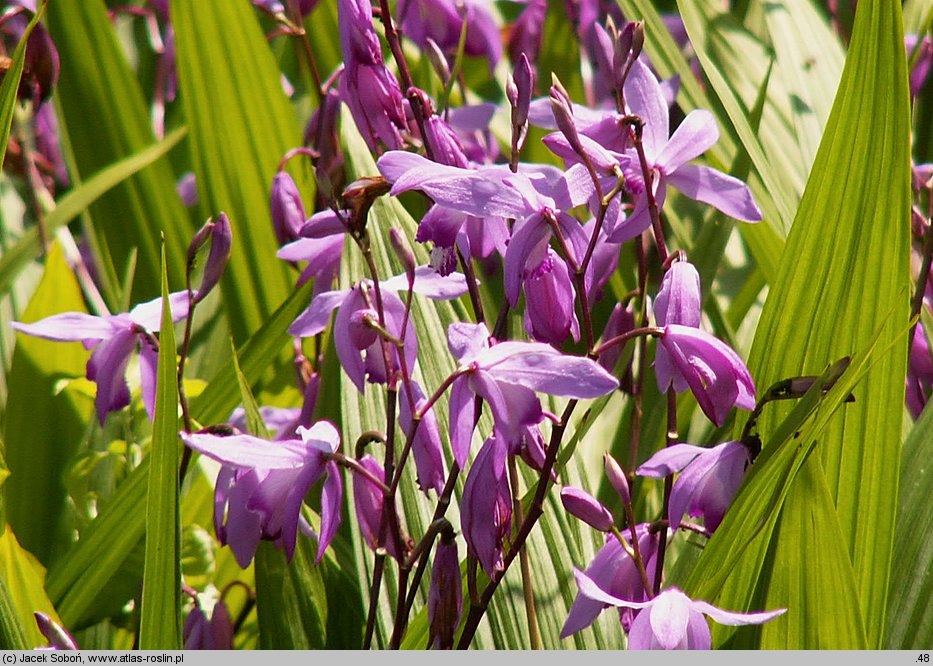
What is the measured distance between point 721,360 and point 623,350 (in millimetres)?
176

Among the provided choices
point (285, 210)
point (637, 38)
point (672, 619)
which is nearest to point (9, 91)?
point (285, 210)

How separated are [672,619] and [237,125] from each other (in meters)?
0.76

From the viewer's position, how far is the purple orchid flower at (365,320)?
53cm

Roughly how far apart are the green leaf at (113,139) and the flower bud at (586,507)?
68 cm

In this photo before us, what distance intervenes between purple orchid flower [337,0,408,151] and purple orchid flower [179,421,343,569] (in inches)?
7.3

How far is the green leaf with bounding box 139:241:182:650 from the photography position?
481mm

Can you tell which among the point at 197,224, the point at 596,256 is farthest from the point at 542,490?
the point at 197,224

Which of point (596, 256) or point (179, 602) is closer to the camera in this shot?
point (179, 602)

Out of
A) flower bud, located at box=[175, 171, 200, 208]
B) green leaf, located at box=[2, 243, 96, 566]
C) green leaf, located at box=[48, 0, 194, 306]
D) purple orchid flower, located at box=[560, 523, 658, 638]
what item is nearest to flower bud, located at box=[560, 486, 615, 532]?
purple orchid flower, located at box=[560, 523, 658, 638]

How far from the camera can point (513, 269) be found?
0.49 meters

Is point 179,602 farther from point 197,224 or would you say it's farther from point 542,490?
point 197,224

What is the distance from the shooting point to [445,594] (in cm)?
47

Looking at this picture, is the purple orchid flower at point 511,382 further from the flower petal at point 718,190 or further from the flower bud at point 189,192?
the flower bud at point 189,192

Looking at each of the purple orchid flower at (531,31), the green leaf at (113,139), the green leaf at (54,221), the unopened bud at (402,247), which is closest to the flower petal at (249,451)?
the unopened bud at (402,247)
